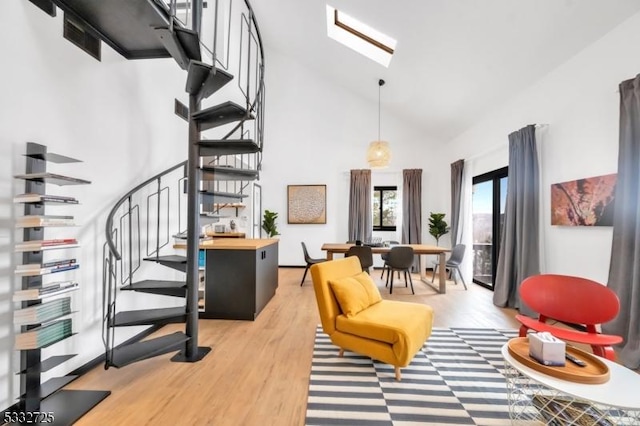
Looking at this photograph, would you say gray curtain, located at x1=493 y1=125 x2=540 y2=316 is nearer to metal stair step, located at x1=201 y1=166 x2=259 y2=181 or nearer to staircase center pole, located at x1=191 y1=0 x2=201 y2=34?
metal stair step, located at x1=201 y1=166 x2=259 y2=181

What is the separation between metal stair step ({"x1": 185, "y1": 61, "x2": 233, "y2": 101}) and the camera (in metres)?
2.17

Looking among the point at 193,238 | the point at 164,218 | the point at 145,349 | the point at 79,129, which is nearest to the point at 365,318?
the point at 193,238

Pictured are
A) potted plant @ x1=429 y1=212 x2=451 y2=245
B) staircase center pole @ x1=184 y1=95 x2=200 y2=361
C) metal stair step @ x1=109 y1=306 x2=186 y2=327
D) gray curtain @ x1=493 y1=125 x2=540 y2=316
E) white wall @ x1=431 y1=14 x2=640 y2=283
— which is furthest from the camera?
potted plant @ x1=429 y1=212 x2=451 y2=245

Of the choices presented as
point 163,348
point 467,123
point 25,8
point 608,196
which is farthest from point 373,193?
point 25,8

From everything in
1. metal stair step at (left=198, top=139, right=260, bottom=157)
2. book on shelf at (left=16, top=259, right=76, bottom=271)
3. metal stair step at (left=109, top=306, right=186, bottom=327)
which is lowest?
metal stair step at (left=109, top=306, right=186, bottom=327)

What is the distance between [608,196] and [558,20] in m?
1.81

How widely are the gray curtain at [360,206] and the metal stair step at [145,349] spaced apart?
4.74 metres

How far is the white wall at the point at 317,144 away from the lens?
680 centimetres

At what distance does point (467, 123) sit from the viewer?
5.40m

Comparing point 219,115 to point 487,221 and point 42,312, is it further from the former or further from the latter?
point 487,221

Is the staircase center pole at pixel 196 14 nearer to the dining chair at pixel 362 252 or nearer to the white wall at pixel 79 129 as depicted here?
the white wall at pixel 79 129

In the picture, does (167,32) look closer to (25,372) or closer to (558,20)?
(25,372)

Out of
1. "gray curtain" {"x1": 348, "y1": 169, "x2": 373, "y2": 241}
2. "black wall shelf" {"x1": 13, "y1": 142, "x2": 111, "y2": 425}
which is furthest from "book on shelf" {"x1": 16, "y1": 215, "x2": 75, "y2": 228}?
"gray curtain" {"x1": 348, "y1": 169, "x2": 373, "y2": 241}

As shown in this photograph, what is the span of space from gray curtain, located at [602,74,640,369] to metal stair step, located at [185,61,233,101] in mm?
3445
